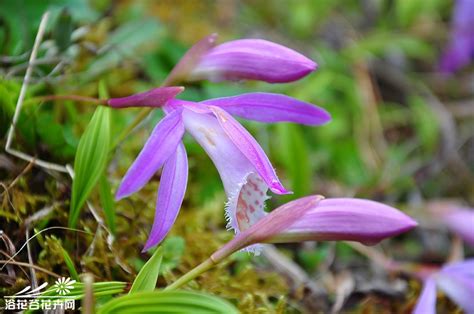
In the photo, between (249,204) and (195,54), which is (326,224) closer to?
(249,204)

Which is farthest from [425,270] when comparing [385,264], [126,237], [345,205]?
[126,237]

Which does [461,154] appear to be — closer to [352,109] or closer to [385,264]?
[352,109]

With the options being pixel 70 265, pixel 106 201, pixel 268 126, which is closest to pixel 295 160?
pixel 268 126

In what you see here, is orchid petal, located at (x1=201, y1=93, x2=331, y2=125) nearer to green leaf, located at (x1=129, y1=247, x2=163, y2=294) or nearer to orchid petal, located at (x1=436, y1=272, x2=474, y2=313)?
green leaf, located at (x1=129, y1=247, x2=163, y2=294)

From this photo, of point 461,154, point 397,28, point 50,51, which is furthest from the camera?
point 397,28

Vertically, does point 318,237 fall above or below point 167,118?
below
